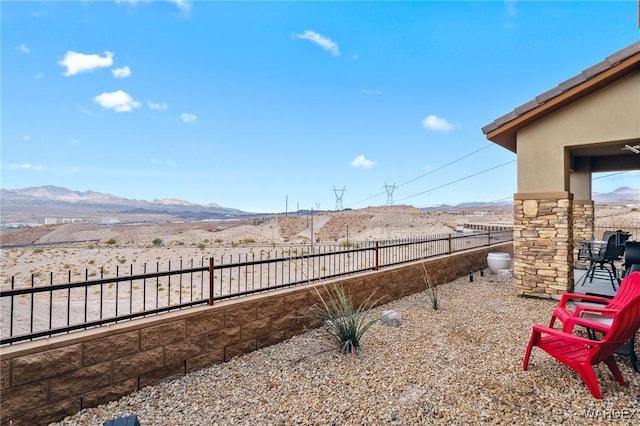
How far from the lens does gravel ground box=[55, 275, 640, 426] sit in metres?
2.88

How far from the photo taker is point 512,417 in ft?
9.22

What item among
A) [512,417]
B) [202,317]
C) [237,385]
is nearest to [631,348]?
[512,417]

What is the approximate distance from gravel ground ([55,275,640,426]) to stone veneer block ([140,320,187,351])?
1.44 feet

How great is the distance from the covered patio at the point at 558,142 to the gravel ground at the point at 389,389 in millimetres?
2881

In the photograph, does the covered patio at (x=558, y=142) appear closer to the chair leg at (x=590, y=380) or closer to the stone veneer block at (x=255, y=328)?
the chair leg at (x=590, y=380)

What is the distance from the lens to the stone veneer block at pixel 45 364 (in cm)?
268

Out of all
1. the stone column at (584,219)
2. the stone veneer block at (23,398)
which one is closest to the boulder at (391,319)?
the stone veneer block at (23,398)

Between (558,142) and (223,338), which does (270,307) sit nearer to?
(223,338)

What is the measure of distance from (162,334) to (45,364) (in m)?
0.98

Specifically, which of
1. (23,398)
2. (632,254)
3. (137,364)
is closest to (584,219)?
(632,254)

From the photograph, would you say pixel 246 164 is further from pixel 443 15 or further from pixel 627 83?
pixel 627 83

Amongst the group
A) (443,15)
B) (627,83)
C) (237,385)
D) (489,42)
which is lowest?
(237,385)

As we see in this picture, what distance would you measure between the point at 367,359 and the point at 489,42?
2179 centimetres

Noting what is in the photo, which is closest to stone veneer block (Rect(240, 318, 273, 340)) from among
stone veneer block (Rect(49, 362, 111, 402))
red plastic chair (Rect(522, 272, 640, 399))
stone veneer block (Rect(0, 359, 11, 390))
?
stone veneer block (Rect(49, 362, 111, 402))
